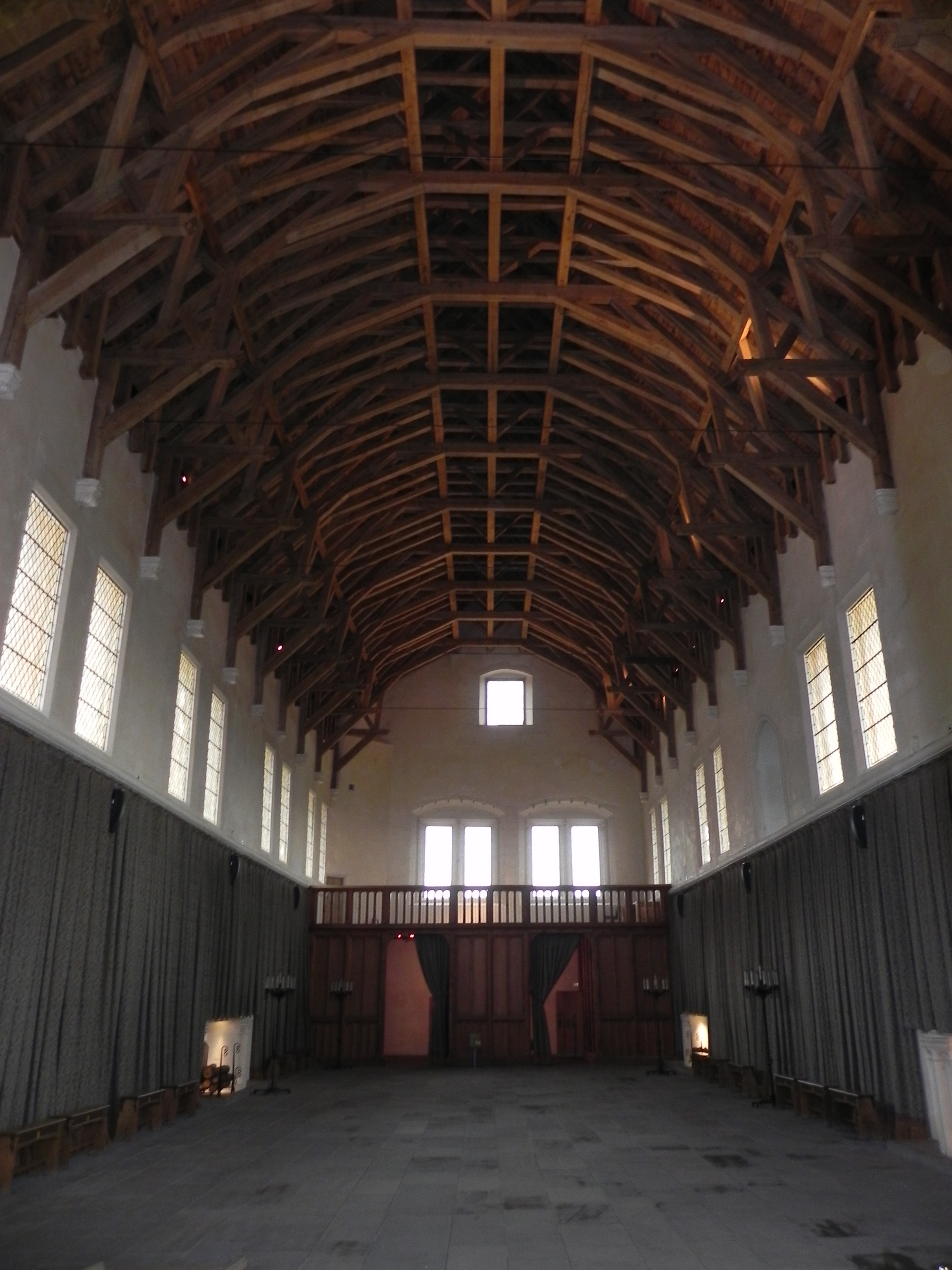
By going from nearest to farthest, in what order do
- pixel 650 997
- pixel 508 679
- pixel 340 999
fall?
pixel 340 999
pixel 650 997
pixel 508 679

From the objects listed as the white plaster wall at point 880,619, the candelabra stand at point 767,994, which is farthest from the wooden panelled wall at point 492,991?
the candelabra stand at point 767,994

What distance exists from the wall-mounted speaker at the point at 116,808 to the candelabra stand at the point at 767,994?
8.90 m

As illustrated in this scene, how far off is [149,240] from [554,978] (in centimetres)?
1783

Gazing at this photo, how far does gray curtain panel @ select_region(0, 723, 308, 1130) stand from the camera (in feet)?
31.2

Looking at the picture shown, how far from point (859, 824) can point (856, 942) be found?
139cm

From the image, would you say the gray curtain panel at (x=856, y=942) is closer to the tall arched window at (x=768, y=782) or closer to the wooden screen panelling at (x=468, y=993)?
the tall arched window at (x=768, y=782)

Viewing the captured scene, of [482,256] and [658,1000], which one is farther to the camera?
[658,1000]

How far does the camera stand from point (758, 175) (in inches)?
432

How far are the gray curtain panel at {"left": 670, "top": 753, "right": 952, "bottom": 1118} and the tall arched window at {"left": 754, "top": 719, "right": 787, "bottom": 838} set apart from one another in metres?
0.62

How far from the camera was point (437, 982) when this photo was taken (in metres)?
22.7

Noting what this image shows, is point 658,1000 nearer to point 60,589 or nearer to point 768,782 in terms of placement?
point 768,782

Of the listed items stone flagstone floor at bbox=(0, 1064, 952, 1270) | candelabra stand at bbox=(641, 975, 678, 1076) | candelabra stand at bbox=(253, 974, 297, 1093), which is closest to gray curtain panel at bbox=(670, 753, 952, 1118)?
stone flagstone floor at bbox=(0, 1064, 952, 1270)

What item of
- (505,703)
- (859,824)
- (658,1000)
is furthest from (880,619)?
(505,703)

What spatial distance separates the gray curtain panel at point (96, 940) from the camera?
9.52 metres
